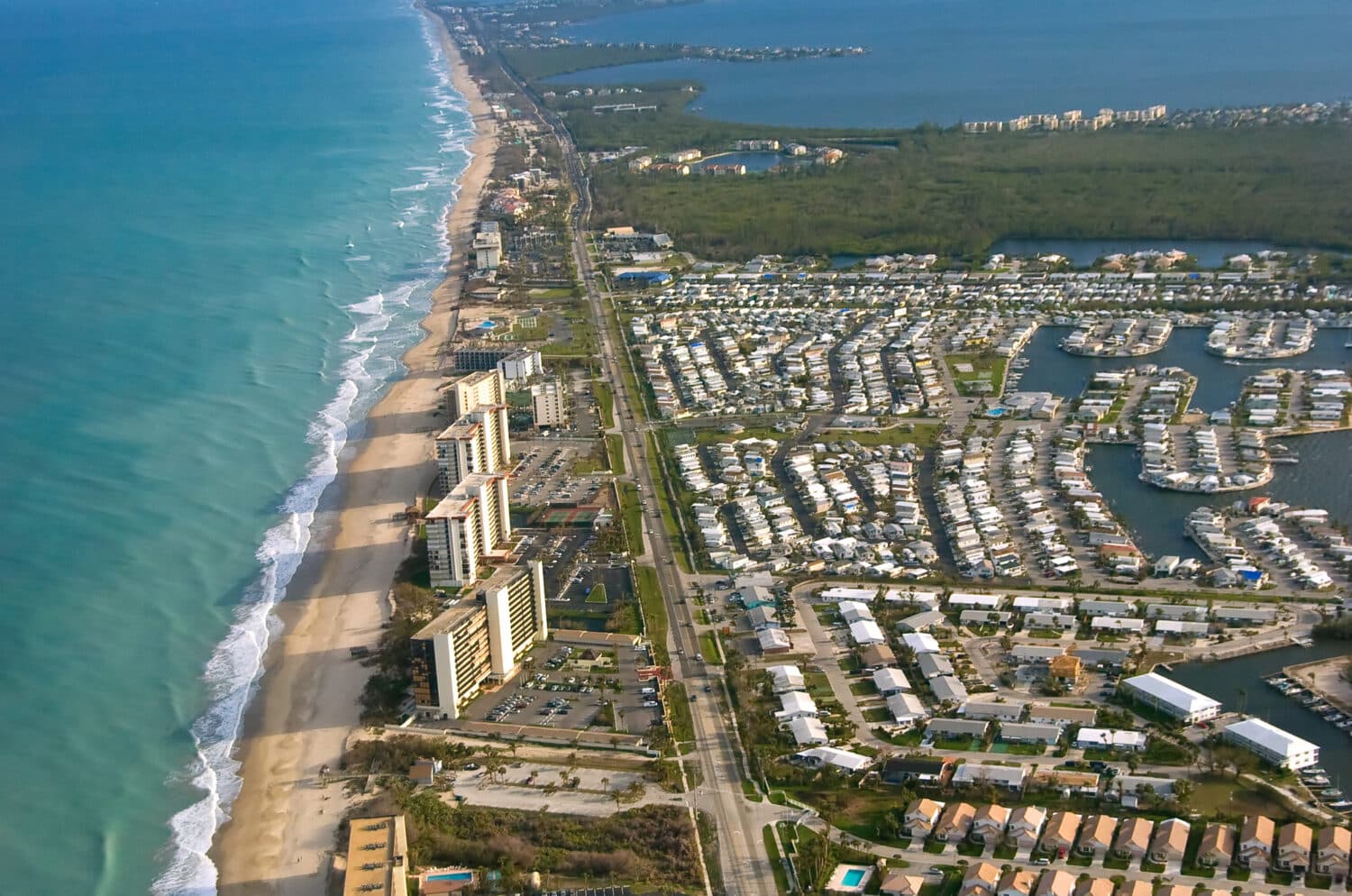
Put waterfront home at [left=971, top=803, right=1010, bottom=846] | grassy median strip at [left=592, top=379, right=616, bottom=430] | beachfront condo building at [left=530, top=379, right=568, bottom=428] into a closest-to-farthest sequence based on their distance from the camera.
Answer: waterfront home at [left=971, top=803, right=1010, bottom=846] < beachfront condo building at [left=530, top=379, right=568, bottom=428] < grassy median strip at [left=592, top=379, right=616, bottom=430]

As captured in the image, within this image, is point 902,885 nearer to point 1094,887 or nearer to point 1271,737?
point 1094,887

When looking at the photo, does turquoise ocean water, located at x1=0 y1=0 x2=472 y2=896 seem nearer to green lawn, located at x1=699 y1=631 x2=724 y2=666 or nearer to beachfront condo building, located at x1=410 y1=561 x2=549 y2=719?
beachfront condo building, located at x1=410 y1=561 x2=549 y2=719

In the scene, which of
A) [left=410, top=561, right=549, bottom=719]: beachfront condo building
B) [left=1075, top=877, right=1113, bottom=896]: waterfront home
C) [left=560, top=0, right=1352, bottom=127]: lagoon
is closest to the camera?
[left=1075, top=877, right=1113, bottom=896]: waterfront home

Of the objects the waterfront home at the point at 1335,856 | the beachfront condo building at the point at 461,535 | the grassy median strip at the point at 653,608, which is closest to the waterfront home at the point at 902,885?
the waterfront home at the point at 1335,856

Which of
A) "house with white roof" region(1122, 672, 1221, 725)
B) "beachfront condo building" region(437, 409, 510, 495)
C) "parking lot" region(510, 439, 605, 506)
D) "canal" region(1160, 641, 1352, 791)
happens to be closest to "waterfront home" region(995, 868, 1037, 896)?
"house with white roof" region(1122, 672, 1221, 725)

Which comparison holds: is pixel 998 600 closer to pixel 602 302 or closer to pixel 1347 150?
pixel 602 302

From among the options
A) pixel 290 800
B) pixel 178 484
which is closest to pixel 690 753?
pixel 290 800
